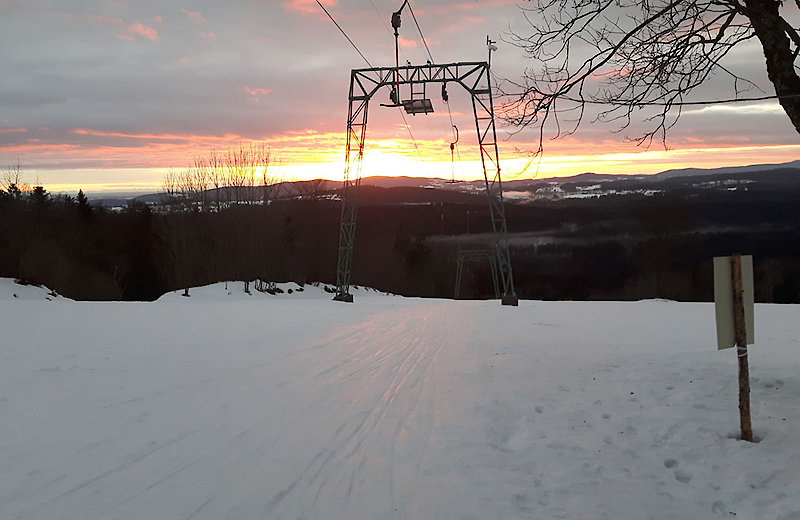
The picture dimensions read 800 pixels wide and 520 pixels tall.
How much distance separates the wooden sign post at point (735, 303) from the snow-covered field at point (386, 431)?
0.93 m

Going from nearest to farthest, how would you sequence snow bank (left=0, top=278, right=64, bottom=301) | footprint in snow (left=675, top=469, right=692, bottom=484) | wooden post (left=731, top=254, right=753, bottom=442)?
footprint in snow (left=675, top=469, right=692, bottom=484)
wooden post (left=731, top=254, right=753, bottom=442)
snow bank (left=0, top=278, right=64, bottom=301)

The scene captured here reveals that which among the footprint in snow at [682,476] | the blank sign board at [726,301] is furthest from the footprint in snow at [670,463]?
the blank sign board at [726,301]

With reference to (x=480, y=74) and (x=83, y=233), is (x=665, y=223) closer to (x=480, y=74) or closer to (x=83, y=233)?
(x=480, y=74)

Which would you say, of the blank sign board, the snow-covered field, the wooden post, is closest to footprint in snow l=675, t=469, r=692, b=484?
the snow-covered field

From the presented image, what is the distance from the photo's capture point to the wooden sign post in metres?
5.41

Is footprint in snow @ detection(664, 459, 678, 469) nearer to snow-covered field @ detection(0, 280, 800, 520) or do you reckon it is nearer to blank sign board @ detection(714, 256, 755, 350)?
snow-covered field @ detection(0, 280, 800, 520)

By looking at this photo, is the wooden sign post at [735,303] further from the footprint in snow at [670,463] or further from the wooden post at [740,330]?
the footprint in snow at [670,463]

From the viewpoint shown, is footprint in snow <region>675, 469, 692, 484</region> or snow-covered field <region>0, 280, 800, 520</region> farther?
footprint in snow <region>675, 469, 692, 484</region>

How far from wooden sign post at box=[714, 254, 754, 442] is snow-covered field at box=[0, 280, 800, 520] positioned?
93cm

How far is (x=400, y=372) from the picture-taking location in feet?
32.2

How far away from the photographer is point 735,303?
545 cm

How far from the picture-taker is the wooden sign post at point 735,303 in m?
5.41

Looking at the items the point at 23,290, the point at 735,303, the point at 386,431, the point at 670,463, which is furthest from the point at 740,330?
the point at 23,290

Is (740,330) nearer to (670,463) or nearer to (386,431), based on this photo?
(670,463)
